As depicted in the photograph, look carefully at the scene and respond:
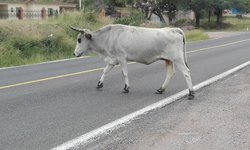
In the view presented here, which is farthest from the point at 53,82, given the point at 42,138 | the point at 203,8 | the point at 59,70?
the point at 203,8

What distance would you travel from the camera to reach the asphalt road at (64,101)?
7.07 metres

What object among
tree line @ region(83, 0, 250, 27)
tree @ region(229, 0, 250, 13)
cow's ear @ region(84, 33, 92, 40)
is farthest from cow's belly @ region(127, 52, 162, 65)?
tree @ region(229, 0, 250, 13)

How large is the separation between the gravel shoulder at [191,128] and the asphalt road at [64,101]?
0.61 meters

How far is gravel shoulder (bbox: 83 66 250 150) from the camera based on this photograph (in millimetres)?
6508

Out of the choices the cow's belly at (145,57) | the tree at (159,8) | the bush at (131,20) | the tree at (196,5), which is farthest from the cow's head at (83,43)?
the tree at (196,5)

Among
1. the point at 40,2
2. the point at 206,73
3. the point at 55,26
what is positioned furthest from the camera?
the point at 40,2

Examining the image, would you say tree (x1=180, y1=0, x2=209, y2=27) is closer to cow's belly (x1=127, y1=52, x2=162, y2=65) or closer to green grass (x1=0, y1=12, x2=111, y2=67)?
green grass (x1=0, y1=12, x2=111, y2=67)

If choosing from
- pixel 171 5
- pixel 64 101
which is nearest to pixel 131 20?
pixel 64 101

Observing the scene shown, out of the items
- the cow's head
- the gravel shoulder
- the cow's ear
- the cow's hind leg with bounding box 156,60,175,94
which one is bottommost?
the gravel shoulder

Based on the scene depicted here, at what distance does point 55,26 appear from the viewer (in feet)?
87.8

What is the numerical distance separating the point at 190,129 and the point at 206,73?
7.36m

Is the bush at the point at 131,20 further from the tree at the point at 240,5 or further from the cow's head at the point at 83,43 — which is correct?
the tree at the point at 240,5

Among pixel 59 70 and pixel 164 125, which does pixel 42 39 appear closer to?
pixel 59 70

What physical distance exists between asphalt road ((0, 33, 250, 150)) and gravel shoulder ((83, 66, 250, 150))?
0.61 m
